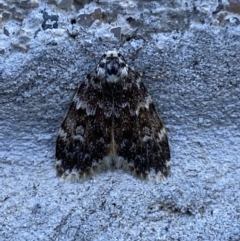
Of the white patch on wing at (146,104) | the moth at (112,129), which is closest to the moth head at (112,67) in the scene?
the moth at (112,129)

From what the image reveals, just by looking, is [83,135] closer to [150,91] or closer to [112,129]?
[112,129]

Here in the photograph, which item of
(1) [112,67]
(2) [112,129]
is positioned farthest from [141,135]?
(1) [112,67]

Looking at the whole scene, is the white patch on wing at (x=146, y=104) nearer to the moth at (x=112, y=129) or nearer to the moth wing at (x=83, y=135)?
the moth at (x=112, y=129)

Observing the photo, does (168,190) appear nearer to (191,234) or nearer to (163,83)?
(191,234)

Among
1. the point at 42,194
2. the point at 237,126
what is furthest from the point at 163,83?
the point at 42,194

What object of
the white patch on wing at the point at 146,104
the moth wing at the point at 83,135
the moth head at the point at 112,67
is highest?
the moth head at the point at 112,67

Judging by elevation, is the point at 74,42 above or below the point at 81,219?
above
